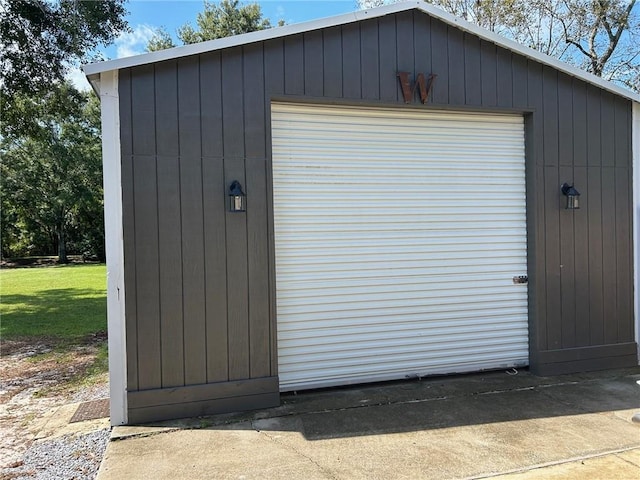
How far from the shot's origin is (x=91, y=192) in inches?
998

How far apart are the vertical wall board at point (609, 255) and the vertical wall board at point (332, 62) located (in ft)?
10.6

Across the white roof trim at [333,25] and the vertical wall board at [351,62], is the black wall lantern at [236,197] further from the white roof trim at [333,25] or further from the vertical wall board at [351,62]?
the vertical wall board at [351,62]

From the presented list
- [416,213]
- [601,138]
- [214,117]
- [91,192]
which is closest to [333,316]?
[416,213]

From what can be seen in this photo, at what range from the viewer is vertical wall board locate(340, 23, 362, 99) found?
4.21 meters

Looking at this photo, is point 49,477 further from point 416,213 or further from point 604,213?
point 604,213

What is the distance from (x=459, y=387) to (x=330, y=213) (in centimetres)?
215

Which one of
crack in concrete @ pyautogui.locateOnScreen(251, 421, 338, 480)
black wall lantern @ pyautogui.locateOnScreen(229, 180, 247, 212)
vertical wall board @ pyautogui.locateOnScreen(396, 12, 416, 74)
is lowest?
crack in concrete @ pyautogui.locateOnScreen(251, 421, 338, 480)

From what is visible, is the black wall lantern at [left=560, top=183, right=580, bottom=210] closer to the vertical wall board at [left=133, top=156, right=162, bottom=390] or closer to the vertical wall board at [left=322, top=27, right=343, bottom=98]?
the vertical wall board at [left=322, top=27, right=343, bottom=98]

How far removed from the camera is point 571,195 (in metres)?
4.77

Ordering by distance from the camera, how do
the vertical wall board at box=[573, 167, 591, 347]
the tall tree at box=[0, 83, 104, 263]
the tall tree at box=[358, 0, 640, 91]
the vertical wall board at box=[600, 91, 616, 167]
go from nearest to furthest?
the vertical wall board at box=[573, 167, 591, 347] → the vertical wall board at box=[600, 91, 616, 167] → the tall tree at box=[358, 0, 640, 91] → the tall tree at box=[0, 83, 104, 263]

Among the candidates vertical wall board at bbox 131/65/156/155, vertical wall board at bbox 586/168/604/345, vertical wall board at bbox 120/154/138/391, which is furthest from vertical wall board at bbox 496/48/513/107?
vertical wall board at bbox 120/154/138/391

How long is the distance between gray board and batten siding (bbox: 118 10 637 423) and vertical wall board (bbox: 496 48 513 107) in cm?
1

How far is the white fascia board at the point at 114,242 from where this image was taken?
359 cm

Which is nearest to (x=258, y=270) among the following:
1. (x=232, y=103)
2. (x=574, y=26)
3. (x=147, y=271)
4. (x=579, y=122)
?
(x=147, y=271)
